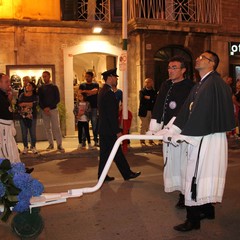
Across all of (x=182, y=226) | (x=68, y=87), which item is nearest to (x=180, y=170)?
(x=182, y=226)

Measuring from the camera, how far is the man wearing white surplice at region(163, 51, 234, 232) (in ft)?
15.2

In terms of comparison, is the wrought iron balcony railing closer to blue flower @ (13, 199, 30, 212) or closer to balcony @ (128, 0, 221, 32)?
balcony @ (128, 0, 221, 32)

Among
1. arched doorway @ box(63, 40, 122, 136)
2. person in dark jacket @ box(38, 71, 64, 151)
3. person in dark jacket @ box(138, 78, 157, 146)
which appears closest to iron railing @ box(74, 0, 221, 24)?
arched doorway @ box(63, 40, 122, 136)

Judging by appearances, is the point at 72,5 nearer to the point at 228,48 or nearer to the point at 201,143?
the point at 228,48

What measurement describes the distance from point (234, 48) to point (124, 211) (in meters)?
12.6

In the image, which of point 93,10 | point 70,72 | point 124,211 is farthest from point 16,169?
point 93,10

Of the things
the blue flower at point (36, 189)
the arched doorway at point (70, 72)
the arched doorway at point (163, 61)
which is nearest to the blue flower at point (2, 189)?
the blue flower at point (36, 189)

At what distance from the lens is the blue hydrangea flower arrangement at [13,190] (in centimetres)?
417

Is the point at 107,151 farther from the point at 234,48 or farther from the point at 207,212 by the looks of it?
the point at 234,48

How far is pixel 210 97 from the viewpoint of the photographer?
4.66m

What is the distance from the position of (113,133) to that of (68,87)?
736 cm

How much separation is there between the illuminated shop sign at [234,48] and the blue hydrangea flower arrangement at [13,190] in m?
13.9

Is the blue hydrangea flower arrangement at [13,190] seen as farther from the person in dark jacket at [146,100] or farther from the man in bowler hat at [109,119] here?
the person in dark jacket at [146,100]

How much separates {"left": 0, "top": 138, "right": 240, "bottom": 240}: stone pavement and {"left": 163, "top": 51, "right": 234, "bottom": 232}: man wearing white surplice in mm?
534
